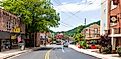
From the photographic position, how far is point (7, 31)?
211ft

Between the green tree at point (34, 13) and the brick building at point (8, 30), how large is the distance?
4.02m

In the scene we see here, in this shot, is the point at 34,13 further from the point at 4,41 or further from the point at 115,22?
the point at 115,22

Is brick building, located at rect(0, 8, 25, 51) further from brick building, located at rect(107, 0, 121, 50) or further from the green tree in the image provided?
brick building, located at rect(107, 0, 121, 50)

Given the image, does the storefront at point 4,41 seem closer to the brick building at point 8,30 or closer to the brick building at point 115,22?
the brick building at point 8,30

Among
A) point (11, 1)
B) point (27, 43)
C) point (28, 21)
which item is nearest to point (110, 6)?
point (28, 21)

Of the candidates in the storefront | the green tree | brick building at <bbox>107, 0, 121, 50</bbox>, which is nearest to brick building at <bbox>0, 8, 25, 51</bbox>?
the storefront

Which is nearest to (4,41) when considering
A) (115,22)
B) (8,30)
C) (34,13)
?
(8,30)

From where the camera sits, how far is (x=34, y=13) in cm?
8588

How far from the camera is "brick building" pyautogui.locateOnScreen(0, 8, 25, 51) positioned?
5969 cm

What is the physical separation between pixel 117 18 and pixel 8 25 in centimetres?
2398

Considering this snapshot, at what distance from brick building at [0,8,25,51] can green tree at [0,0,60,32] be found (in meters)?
4.02

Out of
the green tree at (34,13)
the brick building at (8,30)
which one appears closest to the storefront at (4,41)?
the brick building at (8,30)

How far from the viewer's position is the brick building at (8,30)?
59688 millimetres

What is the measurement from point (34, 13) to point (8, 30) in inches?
792
